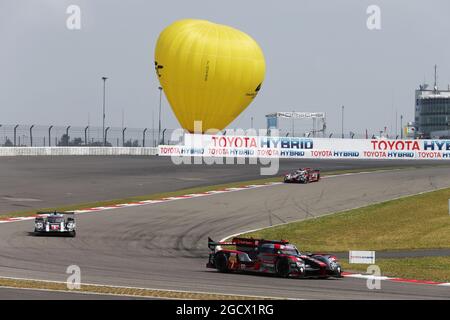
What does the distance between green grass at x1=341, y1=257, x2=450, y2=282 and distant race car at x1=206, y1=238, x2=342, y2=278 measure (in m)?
2.69

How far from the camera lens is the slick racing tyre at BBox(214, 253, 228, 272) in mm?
27844

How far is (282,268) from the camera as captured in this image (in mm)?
26688

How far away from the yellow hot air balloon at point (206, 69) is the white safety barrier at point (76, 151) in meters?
8.55

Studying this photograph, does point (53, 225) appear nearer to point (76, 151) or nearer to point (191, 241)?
point (191, 241)

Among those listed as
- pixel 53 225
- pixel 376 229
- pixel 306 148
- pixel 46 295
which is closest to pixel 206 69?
pixel 306 148

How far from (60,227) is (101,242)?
223 centimetres

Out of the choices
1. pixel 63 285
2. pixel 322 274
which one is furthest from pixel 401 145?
pixel 63 285

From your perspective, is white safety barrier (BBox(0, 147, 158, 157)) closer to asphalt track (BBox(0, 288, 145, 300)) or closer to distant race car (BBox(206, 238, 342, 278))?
distant race car (BBox(206, 238, 342, 278))

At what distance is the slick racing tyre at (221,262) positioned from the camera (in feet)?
91.4

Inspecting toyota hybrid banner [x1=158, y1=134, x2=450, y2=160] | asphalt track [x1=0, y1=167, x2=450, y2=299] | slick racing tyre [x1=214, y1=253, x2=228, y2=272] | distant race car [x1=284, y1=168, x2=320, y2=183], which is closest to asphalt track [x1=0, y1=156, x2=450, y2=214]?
toyota hybrid banner [x1=158, y1=134, x2=450, y2=160]

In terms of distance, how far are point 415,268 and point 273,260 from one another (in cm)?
582

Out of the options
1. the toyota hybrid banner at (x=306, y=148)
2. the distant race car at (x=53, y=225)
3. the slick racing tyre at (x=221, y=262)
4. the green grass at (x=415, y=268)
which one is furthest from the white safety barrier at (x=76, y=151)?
the slick racing tyre at (x=221, y=262)

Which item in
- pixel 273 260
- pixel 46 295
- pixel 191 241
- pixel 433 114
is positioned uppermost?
pixel 433 114

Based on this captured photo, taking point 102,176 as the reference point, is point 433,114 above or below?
above
